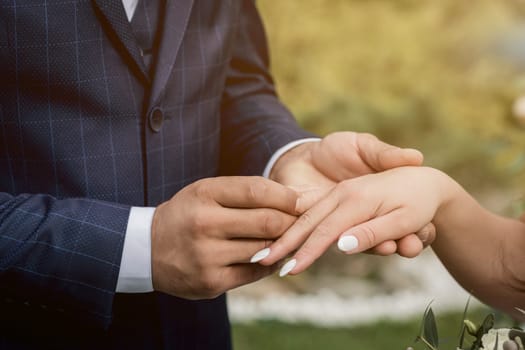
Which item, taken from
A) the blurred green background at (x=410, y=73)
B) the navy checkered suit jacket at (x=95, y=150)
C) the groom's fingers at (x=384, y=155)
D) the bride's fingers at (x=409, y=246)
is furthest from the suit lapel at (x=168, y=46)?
the blurred green background at (x=410, y=73)

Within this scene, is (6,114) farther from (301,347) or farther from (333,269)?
(333,269)

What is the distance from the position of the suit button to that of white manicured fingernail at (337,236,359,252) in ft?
1.11

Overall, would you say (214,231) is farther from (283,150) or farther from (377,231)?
(283,150)

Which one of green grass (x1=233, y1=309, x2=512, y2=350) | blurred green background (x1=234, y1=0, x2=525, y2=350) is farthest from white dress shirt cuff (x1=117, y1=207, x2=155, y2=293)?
blurred green background (x1=234, y1=0, x2=525, y2=350)

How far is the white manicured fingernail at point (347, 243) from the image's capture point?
1.04 meters

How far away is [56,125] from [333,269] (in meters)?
2.45

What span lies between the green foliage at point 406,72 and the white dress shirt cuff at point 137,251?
250cm

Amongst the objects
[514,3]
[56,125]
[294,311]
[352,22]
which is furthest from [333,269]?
[56,125]

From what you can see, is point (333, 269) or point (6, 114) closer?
point (6, 114)

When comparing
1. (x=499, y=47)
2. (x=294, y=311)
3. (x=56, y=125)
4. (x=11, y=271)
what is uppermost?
(x=56, y=125)

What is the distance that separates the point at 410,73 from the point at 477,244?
2610 millimetres

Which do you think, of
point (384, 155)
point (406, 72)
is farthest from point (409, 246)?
point (406, 72)

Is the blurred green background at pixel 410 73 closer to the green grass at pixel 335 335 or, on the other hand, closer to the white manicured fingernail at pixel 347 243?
the green grass at pixel 335 335

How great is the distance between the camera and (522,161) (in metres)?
1.88
